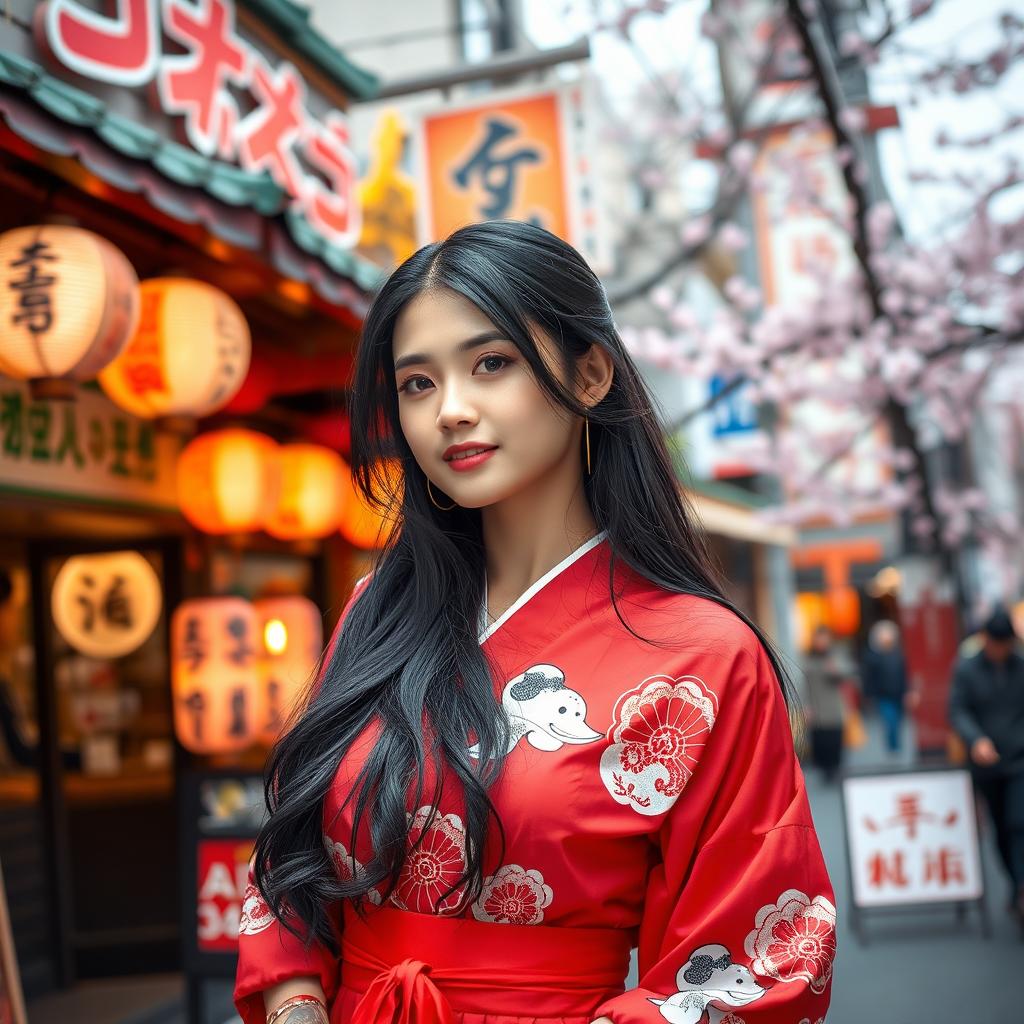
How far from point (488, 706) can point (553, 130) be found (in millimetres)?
6828

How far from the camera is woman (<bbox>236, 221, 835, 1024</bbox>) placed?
1.80m

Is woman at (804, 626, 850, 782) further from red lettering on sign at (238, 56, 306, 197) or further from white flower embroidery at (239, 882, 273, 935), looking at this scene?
white flower embroidery at (239, 882, 273, 935)

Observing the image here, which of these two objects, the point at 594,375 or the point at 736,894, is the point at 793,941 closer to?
the point at 736,894

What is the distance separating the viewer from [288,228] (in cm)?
483

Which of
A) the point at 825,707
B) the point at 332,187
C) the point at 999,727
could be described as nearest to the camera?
the point at 332,187

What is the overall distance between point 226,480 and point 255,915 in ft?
13.8

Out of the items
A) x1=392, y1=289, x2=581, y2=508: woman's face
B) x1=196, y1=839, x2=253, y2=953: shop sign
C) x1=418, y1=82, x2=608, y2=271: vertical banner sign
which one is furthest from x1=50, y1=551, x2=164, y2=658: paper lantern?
x1=392, y1=289, x2=581, y2=508: woman's face

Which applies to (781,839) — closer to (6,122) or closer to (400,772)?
(400,772)

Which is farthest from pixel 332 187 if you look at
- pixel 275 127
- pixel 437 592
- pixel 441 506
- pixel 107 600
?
pixel 437 592

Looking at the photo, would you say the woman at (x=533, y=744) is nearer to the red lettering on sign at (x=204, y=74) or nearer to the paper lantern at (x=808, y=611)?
the red lettering on sign at (x=204, y=74)

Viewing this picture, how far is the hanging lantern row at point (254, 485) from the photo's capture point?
6059mm

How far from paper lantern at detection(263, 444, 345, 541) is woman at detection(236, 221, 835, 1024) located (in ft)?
14.5

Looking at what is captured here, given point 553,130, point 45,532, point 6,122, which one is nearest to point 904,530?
point 553,130

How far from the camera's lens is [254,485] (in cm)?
611
